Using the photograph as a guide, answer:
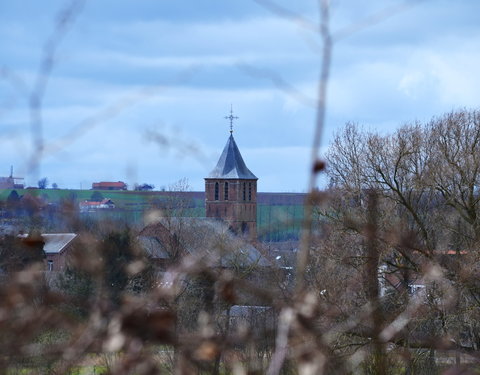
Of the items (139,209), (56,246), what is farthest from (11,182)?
(139,209)

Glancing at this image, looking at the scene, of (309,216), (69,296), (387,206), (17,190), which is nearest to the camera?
(309,216)

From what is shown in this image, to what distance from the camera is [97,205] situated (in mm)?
2428

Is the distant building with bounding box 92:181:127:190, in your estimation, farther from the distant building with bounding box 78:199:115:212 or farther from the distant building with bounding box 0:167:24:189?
the distant building with bounding box 0:167:24:189

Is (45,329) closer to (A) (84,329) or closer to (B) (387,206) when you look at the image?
(A) (84,329)

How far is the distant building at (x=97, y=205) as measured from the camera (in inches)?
86.5

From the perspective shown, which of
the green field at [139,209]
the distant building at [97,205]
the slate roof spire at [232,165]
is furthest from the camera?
the slate roof spire at [232,165]

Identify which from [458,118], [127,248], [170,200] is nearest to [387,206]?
[458,118]

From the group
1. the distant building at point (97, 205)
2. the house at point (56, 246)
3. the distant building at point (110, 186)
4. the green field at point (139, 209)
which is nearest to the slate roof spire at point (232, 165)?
the green field at point (139, 209)

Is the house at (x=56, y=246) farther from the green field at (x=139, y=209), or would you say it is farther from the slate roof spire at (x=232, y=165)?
the slate roof spire at (x=232, y=165)

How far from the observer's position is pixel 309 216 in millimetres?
1120

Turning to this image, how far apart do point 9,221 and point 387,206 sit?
12808mm

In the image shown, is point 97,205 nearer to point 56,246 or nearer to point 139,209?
point 139,209

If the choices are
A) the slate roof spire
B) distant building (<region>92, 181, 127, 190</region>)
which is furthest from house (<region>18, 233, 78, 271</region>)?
the slate roof spire

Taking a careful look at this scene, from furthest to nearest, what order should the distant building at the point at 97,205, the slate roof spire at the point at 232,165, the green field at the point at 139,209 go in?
the slate roof spire at the point at 232,165 < the distant building at the point at 97,205 < the green field at the point at 139,209
